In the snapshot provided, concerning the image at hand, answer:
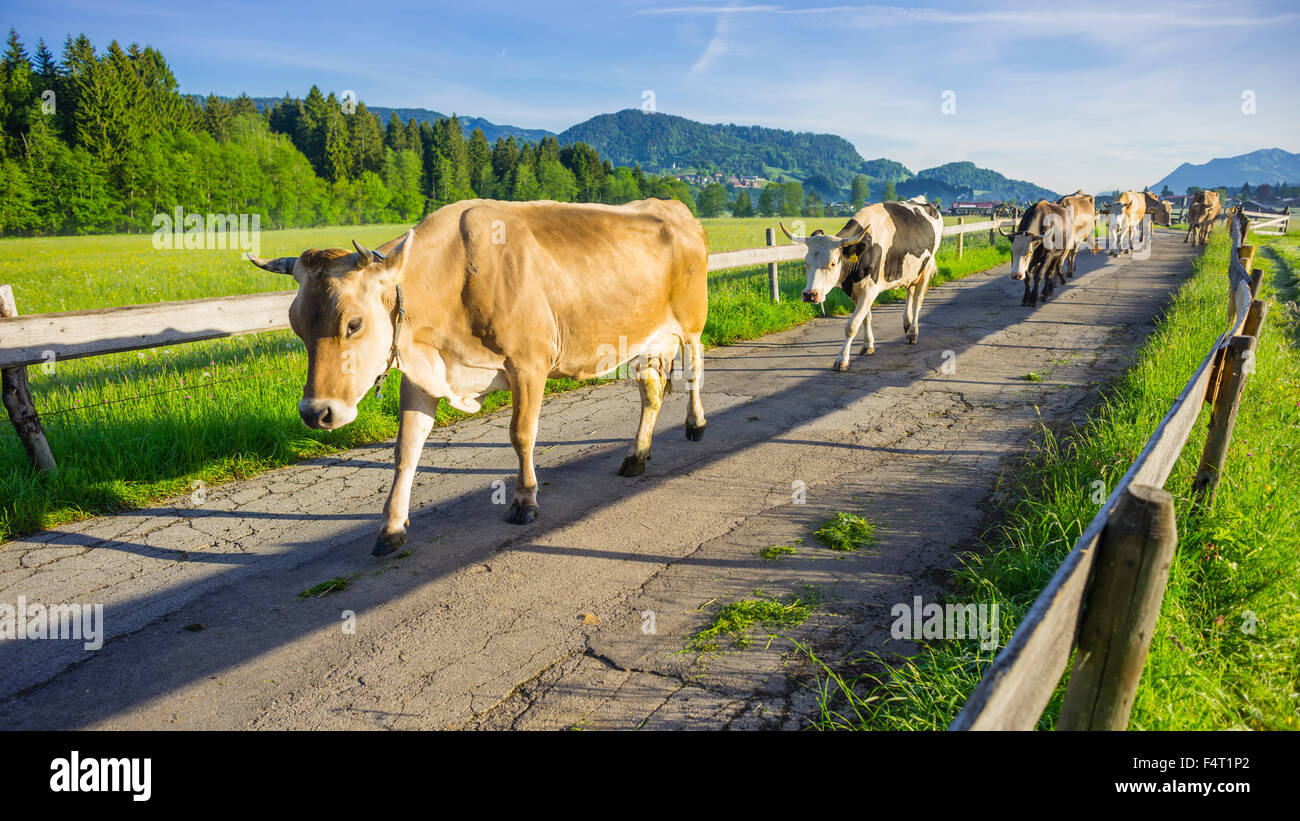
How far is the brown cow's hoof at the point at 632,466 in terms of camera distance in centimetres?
552

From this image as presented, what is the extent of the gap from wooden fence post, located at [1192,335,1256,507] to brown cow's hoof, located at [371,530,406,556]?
184 inches

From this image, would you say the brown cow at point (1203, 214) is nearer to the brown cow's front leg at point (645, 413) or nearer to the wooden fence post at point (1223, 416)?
the wooden fence post at point (1223, 416)

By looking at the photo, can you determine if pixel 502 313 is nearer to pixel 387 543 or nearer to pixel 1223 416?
pixel 387 543

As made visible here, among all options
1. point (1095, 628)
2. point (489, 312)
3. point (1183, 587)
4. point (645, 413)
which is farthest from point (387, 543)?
point (1183, 587)

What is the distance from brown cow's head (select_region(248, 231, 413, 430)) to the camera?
12.0 feet

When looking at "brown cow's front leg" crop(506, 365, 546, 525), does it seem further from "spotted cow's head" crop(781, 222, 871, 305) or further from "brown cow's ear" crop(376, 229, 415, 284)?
"spotted cow's head" crop(781, 222, 871, 305)

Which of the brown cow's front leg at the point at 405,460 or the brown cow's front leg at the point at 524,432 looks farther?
the brown cow's front leg at the point at 524,432

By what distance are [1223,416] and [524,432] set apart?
4.19 meters

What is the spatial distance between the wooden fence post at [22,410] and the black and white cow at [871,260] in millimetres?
7758

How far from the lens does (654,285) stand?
18.3 feet

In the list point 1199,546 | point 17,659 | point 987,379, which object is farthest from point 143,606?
point 987,379

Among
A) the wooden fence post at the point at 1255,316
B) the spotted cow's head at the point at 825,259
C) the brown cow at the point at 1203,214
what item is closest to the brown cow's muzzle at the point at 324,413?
the wooden fence post at the point at 1255,316

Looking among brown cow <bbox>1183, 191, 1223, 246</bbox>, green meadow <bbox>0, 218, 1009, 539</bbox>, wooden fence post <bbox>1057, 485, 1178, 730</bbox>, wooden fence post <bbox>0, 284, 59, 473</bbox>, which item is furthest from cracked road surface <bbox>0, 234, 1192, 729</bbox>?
brown cow <bbox>1183, 191, 1223, 246</bbox>

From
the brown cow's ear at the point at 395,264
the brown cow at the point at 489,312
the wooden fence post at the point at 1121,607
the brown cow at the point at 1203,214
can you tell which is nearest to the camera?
the wooden fence post at the point at 1121,607
